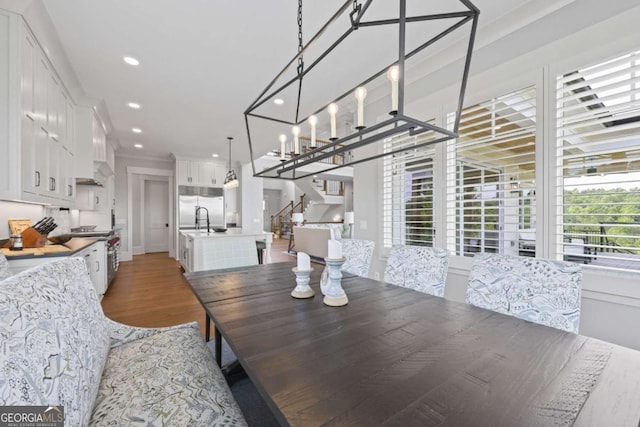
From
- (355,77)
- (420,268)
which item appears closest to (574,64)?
(420,268)

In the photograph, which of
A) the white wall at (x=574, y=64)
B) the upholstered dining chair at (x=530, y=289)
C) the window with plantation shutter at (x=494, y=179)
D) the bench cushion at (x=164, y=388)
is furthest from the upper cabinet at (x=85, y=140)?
the upholstered dining chair at (x=530, y=289)

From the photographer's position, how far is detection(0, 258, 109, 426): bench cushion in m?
0.65

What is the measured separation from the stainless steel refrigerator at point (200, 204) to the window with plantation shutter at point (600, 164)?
6.87 meters

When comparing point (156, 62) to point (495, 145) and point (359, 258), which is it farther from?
point (495, 145)

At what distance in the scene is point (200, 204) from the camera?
702 cm

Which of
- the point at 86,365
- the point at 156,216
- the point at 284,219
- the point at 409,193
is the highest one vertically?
the point at 409,193

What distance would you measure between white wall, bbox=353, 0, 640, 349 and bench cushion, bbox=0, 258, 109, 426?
266cm

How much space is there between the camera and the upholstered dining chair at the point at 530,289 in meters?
1.29

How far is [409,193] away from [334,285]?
1958 millimetres

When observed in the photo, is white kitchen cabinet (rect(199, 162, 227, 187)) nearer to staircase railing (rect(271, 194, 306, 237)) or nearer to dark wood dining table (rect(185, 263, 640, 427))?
staircase railing (rect(271, 194, 306, 237))

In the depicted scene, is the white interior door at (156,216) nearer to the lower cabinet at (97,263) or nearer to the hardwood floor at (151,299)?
the hardwood floor at (151,299)

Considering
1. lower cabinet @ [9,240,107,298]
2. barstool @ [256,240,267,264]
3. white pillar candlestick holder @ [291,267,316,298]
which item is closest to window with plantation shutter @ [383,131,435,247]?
white pillar candlestick holder @ [291,267,316,298]

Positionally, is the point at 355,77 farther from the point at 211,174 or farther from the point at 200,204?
the point at 200,204

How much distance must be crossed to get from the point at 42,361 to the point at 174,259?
677 centimetres
